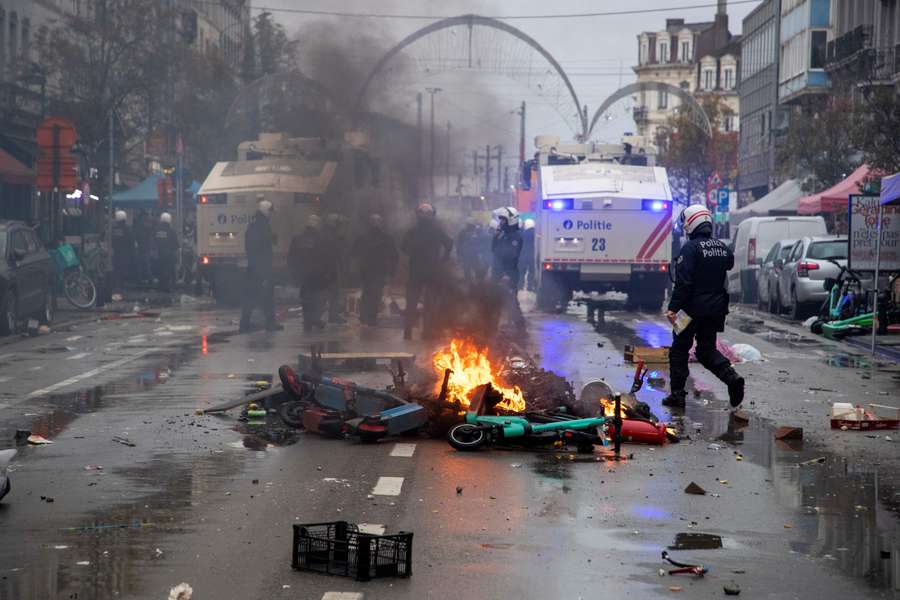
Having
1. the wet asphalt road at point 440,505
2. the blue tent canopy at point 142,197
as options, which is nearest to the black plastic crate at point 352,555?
the wet asphalt road at point 440,505

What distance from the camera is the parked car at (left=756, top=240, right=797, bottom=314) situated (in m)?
31.7

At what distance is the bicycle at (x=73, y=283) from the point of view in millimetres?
30828

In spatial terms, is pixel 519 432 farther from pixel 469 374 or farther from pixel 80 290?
pixel 80 290

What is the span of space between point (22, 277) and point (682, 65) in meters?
151

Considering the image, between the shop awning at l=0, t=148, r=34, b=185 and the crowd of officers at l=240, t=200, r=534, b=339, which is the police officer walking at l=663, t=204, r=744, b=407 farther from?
the shop awning at l=0, t=148, r=34, b=185

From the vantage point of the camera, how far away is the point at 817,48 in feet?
212

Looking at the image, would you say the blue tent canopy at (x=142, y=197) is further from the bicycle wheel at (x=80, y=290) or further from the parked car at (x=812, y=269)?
the parked car at (x=812, y=269)

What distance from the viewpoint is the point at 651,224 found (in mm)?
29641

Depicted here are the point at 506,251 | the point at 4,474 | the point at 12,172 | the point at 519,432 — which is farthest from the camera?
the point at 12,172

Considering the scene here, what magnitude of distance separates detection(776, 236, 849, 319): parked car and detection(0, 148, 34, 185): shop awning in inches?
879

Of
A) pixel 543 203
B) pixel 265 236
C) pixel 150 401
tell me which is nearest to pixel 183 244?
pixel 543 203

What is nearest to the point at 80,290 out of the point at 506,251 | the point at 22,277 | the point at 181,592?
the point at 22,277

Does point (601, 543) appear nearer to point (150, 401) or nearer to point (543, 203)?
point (150, 401)

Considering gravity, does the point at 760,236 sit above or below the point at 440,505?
above
